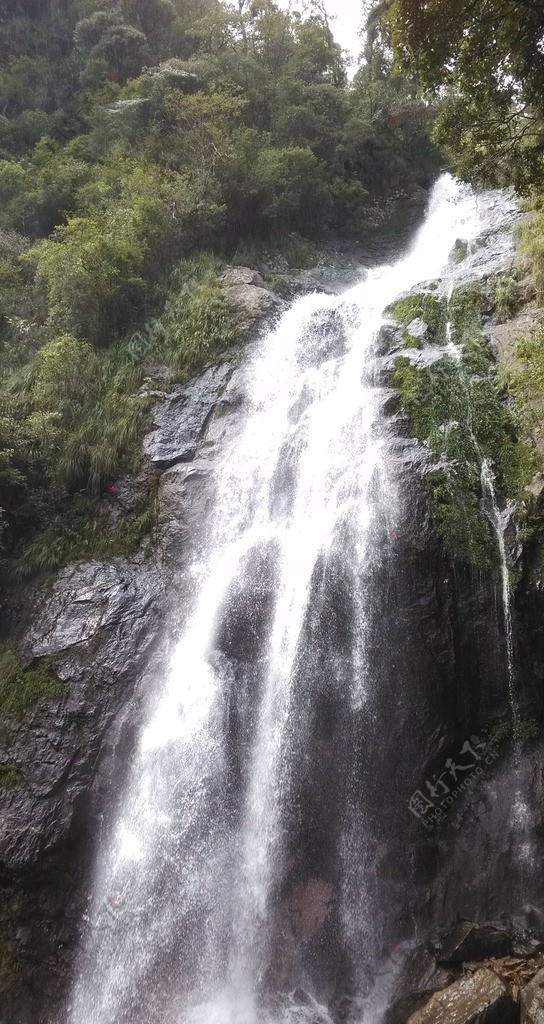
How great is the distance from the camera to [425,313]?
41.0 feet

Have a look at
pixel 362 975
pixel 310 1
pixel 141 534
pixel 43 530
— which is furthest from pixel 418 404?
pixel 310 1

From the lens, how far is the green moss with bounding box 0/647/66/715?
368 inches

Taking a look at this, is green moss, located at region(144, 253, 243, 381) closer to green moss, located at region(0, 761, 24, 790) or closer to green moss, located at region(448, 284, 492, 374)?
green moss, located at region(448, 284, 492, 374)

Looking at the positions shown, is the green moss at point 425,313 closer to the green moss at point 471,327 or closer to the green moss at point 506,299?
the green moss at point 471,327

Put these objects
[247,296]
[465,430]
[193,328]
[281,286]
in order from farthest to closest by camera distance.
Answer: [281,286] → [247,296] → [193,328] → [465,430]

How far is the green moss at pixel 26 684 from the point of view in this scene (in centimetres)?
936

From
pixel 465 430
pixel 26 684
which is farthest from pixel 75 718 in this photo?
pixel 465 430

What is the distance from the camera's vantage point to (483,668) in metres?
8.63

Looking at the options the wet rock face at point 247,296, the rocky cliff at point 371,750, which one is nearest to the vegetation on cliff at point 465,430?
the rocky cliff at point 371,750

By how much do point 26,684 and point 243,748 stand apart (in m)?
3.76

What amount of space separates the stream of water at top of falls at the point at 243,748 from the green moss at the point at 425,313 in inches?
52.0

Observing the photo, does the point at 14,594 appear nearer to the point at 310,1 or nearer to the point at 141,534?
the point at 141,534

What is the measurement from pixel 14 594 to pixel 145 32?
24367 millimetres

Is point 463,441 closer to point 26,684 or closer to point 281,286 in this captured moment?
point 26,684
